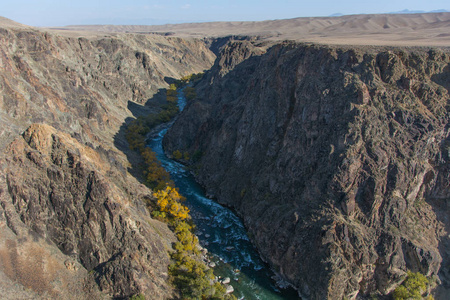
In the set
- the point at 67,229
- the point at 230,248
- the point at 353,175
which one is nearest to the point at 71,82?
the point at 67,229

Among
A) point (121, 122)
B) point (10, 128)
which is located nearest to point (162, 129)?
point (121, 122)

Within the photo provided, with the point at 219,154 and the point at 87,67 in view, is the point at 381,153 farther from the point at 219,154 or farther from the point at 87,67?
the point at 87,67

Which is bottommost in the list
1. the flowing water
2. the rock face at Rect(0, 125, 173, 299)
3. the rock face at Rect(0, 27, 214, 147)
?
the flowing water

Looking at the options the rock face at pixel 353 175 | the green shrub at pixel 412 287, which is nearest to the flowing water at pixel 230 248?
the rock face at pixel 353 175

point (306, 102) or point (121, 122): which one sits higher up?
point (306, 102)

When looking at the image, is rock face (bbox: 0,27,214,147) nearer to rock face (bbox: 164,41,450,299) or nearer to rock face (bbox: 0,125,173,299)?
rock face (bbox: 0,125,173,299)

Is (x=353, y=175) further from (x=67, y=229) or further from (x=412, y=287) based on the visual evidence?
(x=67, y=229)

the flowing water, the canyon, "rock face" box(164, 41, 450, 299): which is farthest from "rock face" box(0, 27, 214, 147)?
"rock face" box(164, 41, 450, 299)
